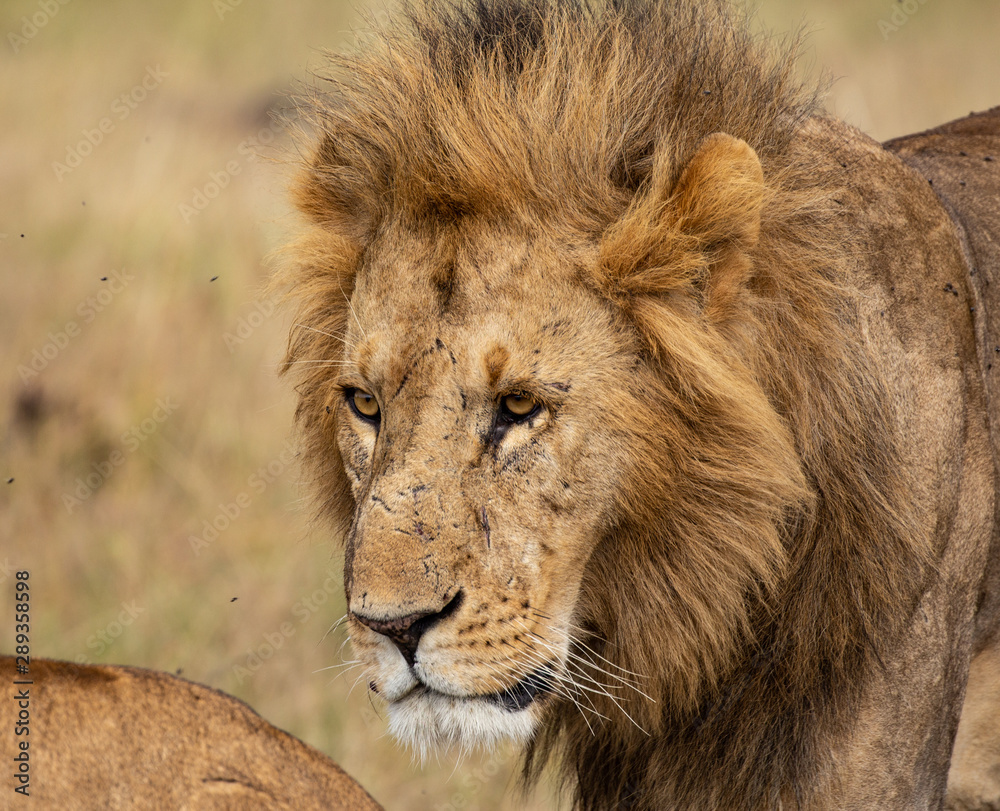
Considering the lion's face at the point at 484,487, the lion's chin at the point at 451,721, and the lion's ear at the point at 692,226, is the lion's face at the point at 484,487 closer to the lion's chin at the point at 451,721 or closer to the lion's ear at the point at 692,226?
the lion's chin at the point at 451,721

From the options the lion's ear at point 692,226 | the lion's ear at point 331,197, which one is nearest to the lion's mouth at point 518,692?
the lion's ear at point 692,226

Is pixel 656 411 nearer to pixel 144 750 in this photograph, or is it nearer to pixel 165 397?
pixel 144 750

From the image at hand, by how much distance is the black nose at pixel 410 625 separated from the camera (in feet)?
8.07

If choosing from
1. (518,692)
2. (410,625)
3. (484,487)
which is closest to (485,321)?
(484,487)

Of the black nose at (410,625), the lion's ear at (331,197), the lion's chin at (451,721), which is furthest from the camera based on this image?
the lion's ear at (331,197)

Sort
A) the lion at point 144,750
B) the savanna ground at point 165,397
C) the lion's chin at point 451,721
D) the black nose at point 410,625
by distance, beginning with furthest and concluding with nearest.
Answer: the savanna ground at point 165,397 < the lion's chin at point 451,721 < the black nose at point 410,625 < the lion at point 144,750

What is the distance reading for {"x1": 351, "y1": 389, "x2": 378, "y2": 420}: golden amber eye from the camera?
2910 mm

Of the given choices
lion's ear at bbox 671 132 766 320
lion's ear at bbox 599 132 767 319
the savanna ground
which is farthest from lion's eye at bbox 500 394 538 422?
the savanna ground

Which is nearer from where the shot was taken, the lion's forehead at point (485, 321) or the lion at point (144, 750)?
the lion at point (144, 750)

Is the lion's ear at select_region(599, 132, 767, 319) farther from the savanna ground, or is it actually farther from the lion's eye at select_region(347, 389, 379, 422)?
the savanna ground

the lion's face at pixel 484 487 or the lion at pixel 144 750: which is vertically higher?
the lion's face at pixel 484 487

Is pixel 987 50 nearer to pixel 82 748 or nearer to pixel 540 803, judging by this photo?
pixel 540 803

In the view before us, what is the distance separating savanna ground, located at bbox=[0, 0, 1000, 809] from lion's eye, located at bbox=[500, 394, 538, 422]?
1091 mm

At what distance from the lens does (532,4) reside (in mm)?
3037
